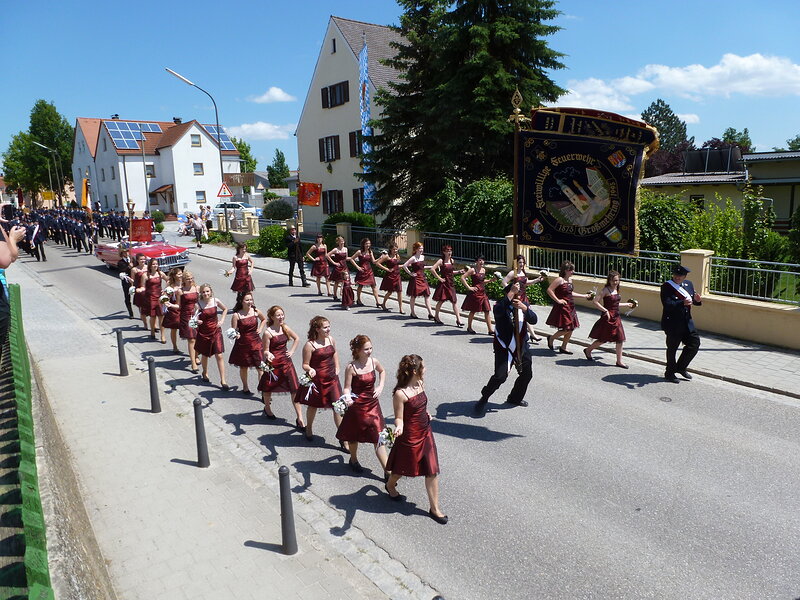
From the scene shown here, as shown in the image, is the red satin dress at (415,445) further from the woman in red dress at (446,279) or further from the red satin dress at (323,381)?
the woman in red dress at (446,279)

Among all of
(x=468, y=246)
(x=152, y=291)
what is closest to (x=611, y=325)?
(x=468, y=246)

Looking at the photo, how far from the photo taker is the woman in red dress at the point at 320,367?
7.32m

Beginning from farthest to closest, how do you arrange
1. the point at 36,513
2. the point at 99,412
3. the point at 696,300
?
1. the point at 696,300
2. the point at 99,412
3. the point at 36,513

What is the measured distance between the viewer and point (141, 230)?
2159 centimetres

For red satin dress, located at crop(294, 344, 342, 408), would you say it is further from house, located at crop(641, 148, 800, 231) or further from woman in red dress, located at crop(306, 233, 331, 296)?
house, located at crop(641, 148, 800, 231)

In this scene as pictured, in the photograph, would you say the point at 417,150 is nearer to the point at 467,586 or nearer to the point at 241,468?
the point at 241,468

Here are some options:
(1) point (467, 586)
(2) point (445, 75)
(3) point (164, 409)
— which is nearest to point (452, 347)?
(3) point (164, 409)

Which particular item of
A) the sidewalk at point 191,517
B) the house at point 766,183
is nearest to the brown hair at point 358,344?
the sidewalk at point 191,517

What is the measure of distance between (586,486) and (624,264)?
939cm

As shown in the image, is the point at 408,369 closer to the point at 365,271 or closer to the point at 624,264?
the point at 365,271

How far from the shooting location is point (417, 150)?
23.1m

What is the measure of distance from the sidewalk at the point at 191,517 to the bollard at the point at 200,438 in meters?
0.12

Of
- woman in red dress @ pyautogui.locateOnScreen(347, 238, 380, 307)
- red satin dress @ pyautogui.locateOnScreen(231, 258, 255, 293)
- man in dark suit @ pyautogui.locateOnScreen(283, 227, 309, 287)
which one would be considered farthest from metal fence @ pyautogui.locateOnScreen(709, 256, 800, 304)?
man in dark suit @ pyautogui.locateOnScreen(283, 227, 309, 287)

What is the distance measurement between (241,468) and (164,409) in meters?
2.61
